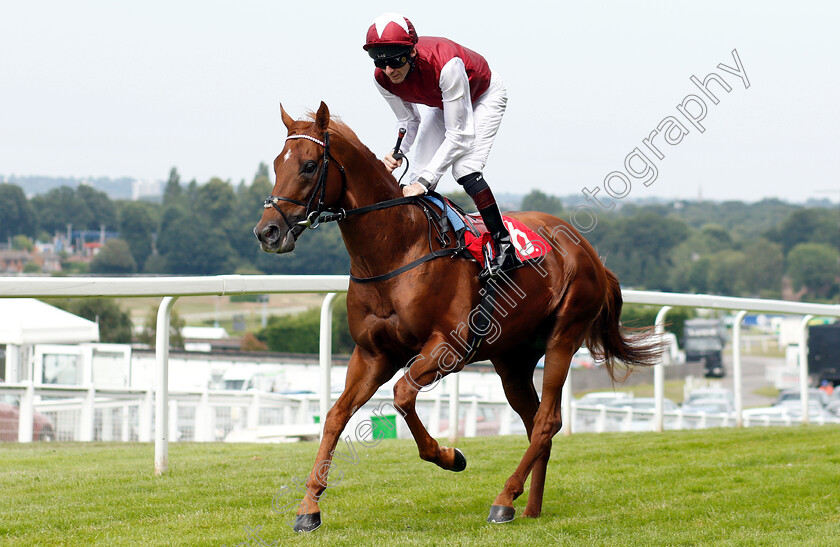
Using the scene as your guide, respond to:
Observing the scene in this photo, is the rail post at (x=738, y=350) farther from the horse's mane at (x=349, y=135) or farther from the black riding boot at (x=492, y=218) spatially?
the horse's mane at (x=349, y=135)

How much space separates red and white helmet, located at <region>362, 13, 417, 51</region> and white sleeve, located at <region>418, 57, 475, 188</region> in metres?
0.22

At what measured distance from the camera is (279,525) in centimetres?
392

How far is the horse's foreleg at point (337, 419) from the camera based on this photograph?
12.7 feet

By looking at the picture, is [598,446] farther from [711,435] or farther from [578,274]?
[578,274]

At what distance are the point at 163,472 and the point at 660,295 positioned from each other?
4109 mm

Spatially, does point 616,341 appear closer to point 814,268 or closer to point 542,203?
point 542,203

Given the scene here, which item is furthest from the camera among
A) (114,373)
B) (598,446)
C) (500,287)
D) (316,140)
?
(114,373)

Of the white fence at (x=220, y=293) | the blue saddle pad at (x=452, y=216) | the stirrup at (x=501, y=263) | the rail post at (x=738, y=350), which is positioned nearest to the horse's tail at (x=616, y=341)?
the white fence at (x=220, y=293)

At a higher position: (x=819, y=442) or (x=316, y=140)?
(x=316, y=140)

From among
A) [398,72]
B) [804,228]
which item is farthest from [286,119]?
[804,228]

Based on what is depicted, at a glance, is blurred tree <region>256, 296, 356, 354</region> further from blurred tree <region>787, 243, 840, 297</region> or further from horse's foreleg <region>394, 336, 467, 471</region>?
blurred tree <region>787, 243, 840, 297</region>

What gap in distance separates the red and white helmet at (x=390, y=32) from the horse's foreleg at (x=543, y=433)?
5.58 feet

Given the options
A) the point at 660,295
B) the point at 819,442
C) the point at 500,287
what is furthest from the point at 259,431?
the point at 500,287

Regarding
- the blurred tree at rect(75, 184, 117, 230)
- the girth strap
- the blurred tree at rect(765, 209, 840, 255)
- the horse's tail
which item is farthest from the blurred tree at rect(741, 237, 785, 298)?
the girth strap
